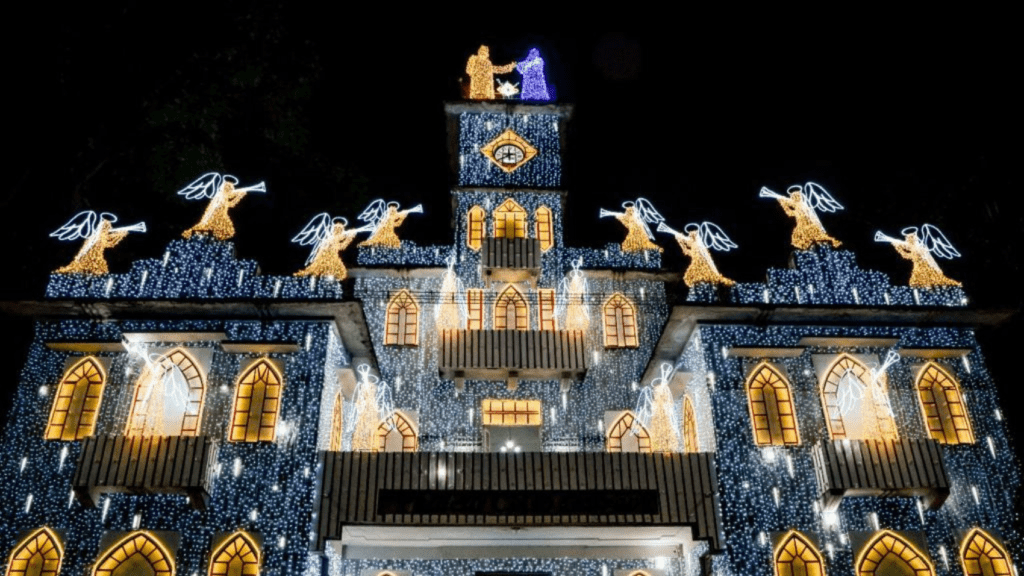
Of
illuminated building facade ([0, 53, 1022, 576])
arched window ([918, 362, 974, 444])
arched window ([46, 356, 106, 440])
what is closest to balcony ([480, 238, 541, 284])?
illuminated building facade ([0, 53, 1022, 576])

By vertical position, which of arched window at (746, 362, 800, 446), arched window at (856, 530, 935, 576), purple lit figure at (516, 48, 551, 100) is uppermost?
purple lit figure at (516, 48, 551, 100)

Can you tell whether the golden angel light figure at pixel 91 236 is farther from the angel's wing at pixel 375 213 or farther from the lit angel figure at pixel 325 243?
the angel's wing at pixel 375 213

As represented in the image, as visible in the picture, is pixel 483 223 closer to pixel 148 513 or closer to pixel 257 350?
pixel 257 350

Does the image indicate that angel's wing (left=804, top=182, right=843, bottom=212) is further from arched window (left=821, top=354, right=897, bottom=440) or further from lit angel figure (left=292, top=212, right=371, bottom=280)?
lit angel figure (left=292, top=212, right=371, bottom=280)

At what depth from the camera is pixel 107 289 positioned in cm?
1786

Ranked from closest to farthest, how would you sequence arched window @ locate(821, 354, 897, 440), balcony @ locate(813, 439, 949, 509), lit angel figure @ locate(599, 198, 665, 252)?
balcony @ locate(813, 439, 949, 509)
arched window @ locate(821, 354, 897, 440)
lit angel figure @ locate(599, 198, 665, 252)

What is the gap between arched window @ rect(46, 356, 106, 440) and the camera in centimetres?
1675

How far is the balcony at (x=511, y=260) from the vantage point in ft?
70.0

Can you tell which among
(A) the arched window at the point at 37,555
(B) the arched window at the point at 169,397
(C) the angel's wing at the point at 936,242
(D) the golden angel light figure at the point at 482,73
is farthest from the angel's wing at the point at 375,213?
(C) the angel's wing at the point at 936,242

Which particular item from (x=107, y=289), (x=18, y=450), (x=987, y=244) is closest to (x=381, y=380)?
(x=107, y=289)

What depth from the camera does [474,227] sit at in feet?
75.4

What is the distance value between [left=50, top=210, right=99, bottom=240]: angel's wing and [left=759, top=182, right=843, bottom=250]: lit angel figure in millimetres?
15543

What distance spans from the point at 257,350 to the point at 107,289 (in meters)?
3.54

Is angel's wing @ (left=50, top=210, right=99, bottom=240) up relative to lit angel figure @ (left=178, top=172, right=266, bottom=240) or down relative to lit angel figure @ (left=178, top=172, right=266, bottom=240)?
down
